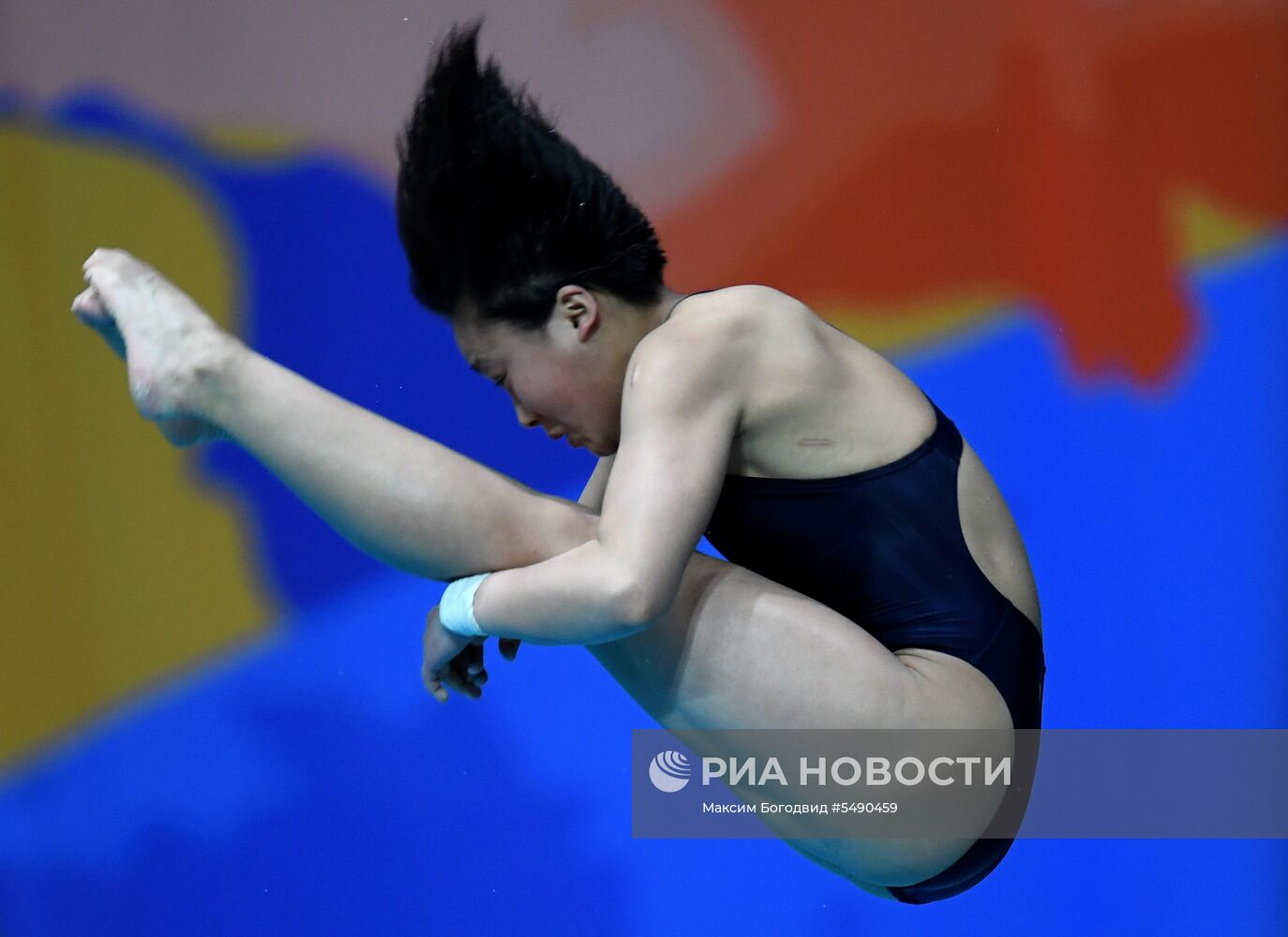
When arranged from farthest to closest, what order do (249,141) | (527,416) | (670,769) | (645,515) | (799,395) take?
(249,141) → (670,769) → (527,416) → (799,395) → (645,515)

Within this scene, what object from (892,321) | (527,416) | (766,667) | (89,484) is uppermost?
(892,321)

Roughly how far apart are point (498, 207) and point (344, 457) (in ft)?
0.86

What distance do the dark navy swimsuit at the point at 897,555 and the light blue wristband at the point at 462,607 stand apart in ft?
0.78

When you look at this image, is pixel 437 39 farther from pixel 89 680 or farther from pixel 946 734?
pixel 946 734

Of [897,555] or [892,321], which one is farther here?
[892,321]

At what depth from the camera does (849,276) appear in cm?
219

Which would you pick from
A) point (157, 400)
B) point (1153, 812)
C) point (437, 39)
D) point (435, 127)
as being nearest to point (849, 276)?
point (437, 39)

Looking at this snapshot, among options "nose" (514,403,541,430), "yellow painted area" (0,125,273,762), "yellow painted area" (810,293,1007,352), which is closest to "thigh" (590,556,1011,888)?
"nose" (514,403,541,430)

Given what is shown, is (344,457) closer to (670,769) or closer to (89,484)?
(670,769)

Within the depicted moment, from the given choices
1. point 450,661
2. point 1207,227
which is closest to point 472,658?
point 450,661

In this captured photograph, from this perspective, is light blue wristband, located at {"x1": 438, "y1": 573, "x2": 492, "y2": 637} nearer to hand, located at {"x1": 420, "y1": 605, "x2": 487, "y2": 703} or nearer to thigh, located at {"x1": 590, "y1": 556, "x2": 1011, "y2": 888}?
hand, located at {"x1": 420, "y1": 605, "x2": 487, "y2": 703}

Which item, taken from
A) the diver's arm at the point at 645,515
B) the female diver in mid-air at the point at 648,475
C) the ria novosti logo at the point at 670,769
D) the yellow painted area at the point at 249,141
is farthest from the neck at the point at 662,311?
the yellow painted area at the point at 249,141

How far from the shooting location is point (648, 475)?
1.10 metres

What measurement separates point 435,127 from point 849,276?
108 cm
